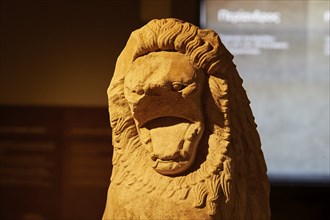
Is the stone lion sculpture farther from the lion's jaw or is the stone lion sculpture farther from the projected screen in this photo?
the projected screen

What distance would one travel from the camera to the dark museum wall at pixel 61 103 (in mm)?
4074

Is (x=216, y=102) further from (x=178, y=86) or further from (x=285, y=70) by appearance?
(x=285, y=70)

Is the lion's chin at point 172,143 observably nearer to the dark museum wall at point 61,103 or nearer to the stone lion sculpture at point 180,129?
the stone lion sculpture at point 180,129

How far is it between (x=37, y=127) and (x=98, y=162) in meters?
0.40

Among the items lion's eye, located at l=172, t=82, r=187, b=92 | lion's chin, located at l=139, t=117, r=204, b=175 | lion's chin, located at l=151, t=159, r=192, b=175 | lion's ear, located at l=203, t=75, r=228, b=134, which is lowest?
lion's chin, located at l=151, t=159, r=192, b=175

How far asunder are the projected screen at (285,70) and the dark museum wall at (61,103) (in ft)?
0.49

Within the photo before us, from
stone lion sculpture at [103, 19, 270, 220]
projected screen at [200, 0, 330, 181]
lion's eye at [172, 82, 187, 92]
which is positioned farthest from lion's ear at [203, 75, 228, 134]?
projected screen at [200, 0, 330, 181]

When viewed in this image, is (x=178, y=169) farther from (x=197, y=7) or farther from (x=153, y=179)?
(x=197, y=7)

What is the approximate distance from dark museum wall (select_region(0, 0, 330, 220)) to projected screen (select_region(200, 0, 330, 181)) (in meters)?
0.15

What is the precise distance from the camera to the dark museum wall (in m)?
4.07

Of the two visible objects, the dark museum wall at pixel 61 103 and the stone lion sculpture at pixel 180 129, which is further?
the dark museum wall at pixel 61 103

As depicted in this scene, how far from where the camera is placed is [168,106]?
2596 mm

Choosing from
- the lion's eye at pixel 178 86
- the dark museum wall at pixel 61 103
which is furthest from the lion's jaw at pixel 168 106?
the dark museum wall at pixel 61 103

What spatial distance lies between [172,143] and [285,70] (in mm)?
1685
